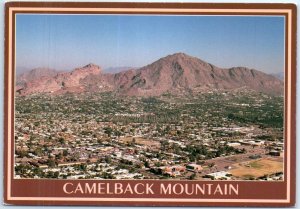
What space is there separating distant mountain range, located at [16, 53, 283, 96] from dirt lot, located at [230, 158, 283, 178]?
76 centimetres

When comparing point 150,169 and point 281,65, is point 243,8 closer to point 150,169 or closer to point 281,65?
point 281,65

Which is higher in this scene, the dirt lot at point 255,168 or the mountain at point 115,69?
the mountain at point 115,69

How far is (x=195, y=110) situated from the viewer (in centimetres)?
732

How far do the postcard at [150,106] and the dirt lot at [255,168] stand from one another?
0.04ft

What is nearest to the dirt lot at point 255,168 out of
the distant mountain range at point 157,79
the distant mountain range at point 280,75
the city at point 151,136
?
the city at point 151,136

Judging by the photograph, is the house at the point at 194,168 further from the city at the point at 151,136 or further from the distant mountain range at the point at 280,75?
the distant mountain range at the point at 280,75

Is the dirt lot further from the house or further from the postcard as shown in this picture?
the house

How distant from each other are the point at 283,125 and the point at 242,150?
20.4 inches

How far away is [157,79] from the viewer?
24.1ft

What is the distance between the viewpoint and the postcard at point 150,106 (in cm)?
716

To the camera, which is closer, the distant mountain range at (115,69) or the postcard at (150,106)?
the postcard at (150,106)

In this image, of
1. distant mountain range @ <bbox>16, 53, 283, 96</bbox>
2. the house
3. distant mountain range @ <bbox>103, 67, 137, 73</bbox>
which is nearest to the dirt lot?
the house

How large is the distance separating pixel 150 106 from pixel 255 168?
4.37 feet

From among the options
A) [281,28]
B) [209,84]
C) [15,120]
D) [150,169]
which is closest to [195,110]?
[209,84]
